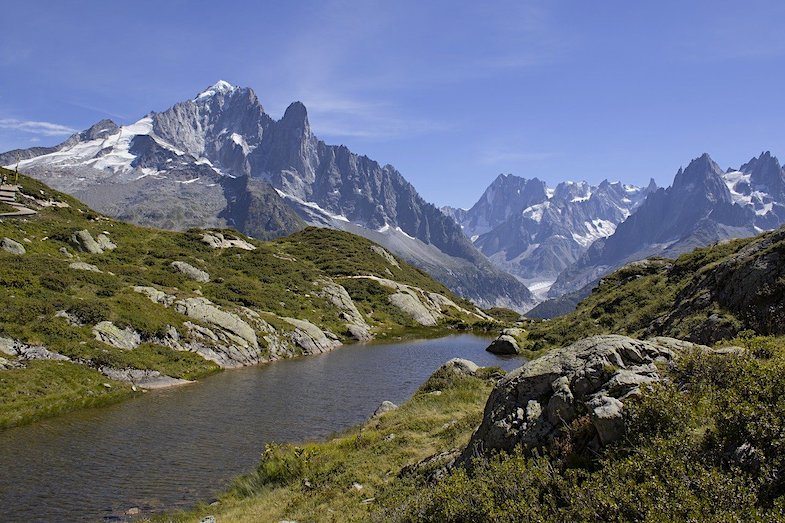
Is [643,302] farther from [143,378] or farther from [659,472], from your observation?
[143,378]

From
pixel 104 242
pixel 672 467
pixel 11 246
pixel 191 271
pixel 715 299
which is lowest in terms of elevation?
pixel 672 467

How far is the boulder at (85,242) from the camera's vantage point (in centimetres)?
7565

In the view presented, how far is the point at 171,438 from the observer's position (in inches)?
1220

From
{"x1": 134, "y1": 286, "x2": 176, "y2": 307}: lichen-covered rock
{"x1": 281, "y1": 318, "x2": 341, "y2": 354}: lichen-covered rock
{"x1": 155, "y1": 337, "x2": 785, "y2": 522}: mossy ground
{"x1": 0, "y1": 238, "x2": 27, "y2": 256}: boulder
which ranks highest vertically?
{"x1": 0, "y1": 238, "x2": 27, "y2": 256}: boulder

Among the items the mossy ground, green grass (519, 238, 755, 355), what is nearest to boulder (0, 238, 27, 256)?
the mossy ground

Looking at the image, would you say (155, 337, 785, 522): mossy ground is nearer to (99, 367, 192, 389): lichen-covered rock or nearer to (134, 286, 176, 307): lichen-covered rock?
(99, 367, 192, 389): lichen-covered rock

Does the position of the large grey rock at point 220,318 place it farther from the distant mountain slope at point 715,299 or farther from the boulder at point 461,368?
the distant mountain slope at point 715,299

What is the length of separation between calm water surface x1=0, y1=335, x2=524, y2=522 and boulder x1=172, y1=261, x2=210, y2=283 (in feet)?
110

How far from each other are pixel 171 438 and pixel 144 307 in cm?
2983

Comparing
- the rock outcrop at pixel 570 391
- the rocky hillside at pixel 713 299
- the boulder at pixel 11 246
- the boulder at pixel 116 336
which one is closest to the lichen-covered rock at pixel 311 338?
the boulder at pixel 116 336

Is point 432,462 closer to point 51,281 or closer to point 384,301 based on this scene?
point 51,281

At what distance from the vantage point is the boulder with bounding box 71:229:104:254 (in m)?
75.7

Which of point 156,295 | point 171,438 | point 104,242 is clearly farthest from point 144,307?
point 104,242

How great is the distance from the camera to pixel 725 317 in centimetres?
2425
